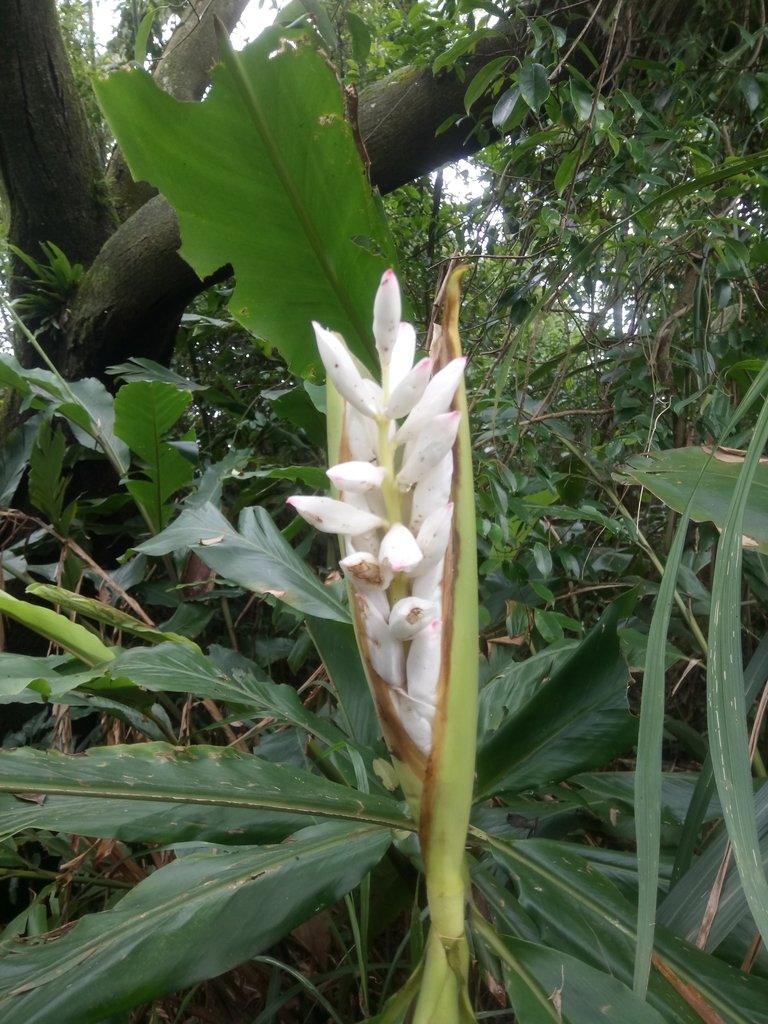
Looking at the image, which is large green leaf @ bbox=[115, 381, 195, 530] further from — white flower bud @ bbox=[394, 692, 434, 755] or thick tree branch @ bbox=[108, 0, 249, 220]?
thick tree branch @ bbox=[108, 0, 249, 220]

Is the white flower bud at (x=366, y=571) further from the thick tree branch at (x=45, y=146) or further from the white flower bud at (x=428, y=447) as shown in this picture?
the thick tree branch at (x=45, y=146)

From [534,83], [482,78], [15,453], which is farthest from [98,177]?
[534,83]

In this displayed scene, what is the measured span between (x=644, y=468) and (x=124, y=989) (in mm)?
511

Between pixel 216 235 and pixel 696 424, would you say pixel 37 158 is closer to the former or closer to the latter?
pixel 216 235

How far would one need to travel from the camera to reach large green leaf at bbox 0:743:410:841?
41 cm

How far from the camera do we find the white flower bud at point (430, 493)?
1.04 ft

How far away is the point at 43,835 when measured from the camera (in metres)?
0.78

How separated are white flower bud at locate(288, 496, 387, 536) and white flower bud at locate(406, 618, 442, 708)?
62 millimetres

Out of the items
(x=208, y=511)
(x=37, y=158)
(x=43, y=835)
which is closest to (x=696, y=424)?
(x=208, y=511)

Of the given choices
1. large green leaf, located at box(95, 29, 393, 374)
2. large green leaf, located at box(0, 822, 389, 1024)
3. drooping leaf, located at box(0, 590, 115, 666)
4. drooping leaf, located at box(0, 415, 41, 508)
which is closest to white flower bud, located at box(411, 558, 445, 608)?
large green leaf, located at box(0, 822, 389, 1024)

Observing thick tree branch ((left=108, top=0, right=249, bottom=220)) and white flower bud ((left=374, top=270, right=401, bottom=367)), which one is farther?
thick tree branch ((left=108, top=0, right=249, bottom=220))

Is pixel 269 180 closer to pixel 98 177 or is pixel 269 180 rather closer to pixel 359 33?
pixel 359 33

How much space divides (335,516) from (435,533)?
49 mm

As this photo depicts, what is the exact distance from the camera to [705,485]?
51cm
